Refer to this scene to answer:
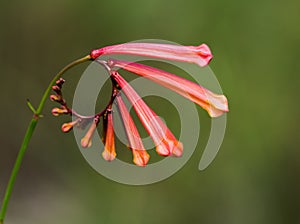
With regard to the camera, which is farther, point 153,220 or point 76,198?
point 76,198

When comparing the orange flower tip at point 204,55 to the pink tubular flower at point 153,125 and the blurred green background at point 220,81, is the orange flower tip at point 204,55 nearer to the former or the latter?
the pink tubular flower at point 153,125

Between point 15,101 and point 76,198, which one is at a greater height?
point 15,101

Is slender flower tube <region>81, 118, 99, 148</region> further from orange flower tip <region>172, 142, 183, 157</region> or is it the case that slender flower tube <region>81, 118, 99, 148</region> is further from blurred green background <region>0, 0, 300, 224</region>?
blurred green background <region>0, 0, 300, 224</region>

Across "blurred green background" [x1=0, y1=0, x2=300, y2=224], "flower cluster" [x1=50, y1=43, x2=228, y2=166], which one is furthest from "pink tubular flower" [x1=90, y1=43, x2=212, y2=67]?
"blurred green background" [x1=0, y1=0, x2=300, y2=224]

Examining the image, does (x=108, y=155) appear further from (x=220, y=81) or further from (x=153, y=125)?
(x=220, y=81)

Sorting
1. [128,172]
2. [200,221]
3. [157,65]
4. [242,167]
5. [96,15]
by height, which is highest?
[96,15]

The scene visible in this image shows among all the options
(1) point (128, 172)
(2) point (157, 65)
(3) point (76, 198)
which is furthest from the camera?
(3) point (76, 198)

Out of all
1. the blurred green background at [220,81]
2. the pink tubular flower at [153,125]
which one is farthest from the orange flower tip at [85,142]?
the blurred green background at [220,81]

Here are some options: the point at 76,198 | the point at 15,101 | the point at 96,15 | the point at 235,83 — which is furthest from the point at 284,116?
the point at 15,101

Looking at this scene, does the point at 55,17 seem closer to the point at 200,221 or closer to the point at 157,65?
the point at 157,65
